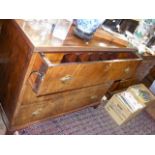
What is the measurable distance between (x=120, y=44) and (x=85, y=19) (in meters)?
0.43

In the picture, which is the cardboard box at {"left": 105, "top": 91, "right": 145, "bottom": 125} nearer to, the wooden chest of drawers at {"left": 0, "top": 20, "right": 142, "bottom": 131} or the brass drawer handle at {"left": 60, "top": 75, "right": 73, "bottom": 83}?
the wooden chest of drawers at {"left": 0, "top": 20, "right": 142, "bottom": 131}

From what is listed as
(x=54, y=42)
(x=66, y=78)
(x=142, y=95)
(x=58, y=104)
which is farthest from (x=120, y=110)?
(x=54, y=42)

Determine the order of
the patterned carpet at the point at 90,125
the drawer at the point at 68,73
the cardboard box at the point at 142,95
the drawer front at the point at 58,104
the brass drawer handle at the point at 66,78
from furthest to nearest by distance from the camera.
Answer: the cardboard box at the point at 142,95
the patterned carpet at the point at 90,125
the drawer front at the point at 58,104
the brass drawer handle at the point at 66,78
the drawer at the point at 68,73

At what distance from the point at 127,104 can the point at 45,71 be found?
1.16 m

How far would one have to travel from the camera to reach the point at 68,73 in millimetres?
1206

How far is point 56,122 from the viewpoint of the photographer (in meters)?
1.80

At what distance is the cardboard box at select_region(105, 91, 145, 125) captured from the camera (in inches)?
78.2

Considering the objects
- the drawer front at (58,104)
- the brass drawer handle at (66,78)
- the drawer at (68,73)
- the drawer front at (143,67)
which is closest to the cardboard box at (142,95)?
the drawer front at (143,67)

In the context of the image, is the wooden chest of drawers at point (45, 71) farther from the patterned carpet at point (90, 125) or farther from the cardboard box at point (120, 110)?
the cardboard box at point (120, 110)

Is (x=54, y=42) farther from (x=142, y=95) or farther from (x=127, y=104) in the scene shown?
(x=142, y=95)

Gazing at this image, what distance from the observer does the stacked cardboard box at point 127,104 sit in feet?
6.53

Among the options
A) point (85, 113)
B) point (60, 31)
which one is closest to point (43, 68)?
point (60, 31)

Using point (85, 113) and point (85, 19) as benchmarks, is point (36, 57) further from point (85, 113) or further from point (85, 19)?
point (85, 113)
